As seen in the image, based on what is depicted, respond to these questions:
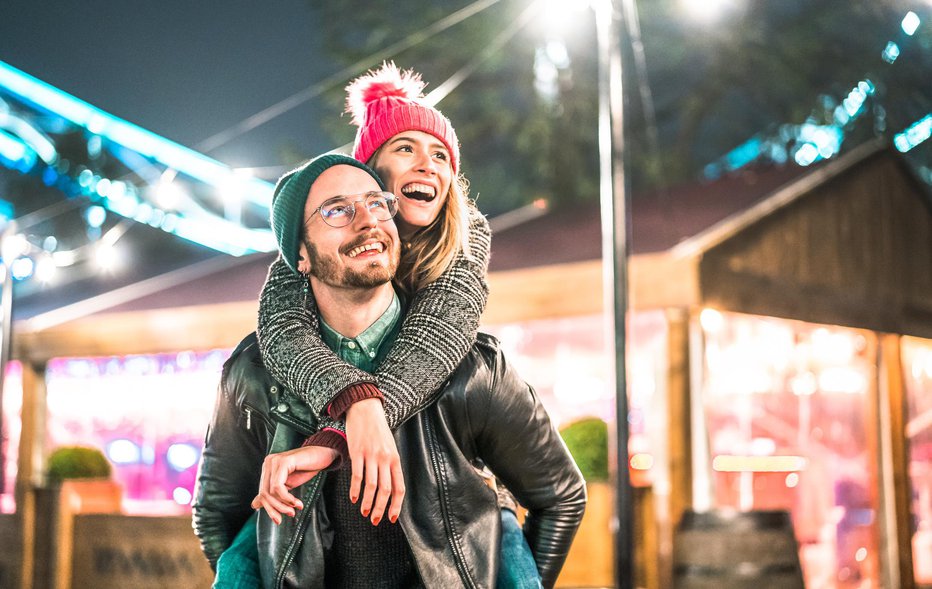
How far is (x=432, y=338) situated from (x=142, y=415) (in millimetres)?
8695

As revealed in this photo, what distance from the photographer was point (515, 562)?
6.44ft

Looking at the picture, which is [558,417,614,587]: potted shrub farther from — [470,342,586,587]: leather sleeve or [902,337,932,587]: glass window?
[470,342,586,587]: leather sleeve

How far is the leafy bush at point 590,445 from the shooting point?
7.03 meters

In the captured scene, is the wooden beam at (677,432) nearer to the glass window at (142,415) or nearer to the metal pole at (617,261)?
the metal pole at (617,261)

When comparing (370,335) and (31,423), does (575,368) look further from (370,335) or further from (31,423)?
(370,335)

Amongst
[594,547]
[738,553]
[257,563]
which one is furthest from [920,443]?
[257,563]

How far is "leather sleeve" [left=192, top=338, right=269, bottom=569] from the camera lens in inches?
75.3

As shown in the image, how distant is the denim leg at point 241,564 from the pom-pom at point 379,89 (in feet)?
2.51

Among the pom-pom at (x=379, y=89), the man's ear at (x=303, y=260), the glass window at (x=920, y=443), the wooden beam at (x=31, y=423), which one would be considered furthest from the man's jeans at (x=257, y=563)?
the glass window at (x=920, y=443)

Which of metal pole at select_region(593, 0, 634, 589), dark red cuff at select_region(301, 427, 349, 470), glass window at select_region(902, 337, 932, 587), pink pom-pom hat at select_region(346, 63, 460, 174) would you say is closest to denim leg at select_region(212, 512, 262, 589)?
dark red cuff at select_region(301, 427, 349, 470)

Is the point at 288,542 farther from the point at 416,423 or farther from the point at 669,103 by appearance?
the point at 669,103

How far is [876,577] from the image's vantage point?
8781 millimetres

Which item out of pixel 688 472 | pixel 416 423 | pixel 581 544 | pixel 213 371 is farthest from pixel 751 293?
pixel 416 423

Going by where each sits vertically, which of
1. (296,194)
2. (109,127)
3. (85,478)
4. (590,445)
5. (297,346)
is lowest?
(85,478)
